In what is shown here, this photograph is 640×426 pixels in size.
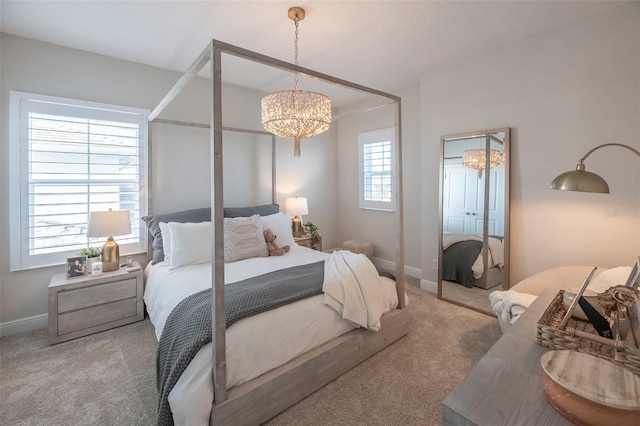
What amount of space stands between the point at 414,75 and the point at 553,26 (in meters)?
1.34

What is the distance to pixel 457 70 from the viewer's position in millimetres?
3074

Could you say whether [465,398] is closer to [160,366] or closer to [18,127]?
[160,366]

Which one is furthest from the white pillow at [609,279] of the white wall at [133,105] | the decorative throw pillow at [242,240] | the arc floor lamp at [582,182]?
the white wall at [133,105]

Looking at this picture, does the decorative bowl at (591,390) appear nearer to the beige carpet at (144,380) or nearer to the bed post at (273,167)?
the beige carpet at (144,380)

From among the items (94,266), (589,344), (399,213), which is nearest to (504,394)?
(589,344)

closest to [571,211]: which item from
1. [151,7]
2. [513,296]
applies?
[513,296]

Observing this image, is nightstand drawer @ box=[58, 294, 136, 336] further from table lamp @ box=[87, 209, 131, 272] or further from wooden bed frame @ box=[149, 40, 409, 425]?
wooden bed frame @ box=[149, 40, 409, 425]

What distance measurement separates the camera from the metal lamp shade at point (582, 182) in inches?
56.1

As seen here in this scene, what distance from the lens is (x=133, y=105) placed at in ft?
9.87

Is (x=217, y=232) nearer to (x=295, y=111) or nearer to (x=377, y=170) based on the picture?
(x=295, y=111)

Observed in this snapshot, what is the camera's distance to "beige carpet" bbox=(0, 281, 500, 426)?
1628 millimetres

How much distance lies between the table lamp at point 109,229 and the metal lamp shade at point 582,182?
3.26 metres

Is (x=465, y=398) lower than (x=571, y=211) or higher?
lower

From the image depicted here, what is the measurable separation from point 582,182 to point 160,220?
3353 millimetres
